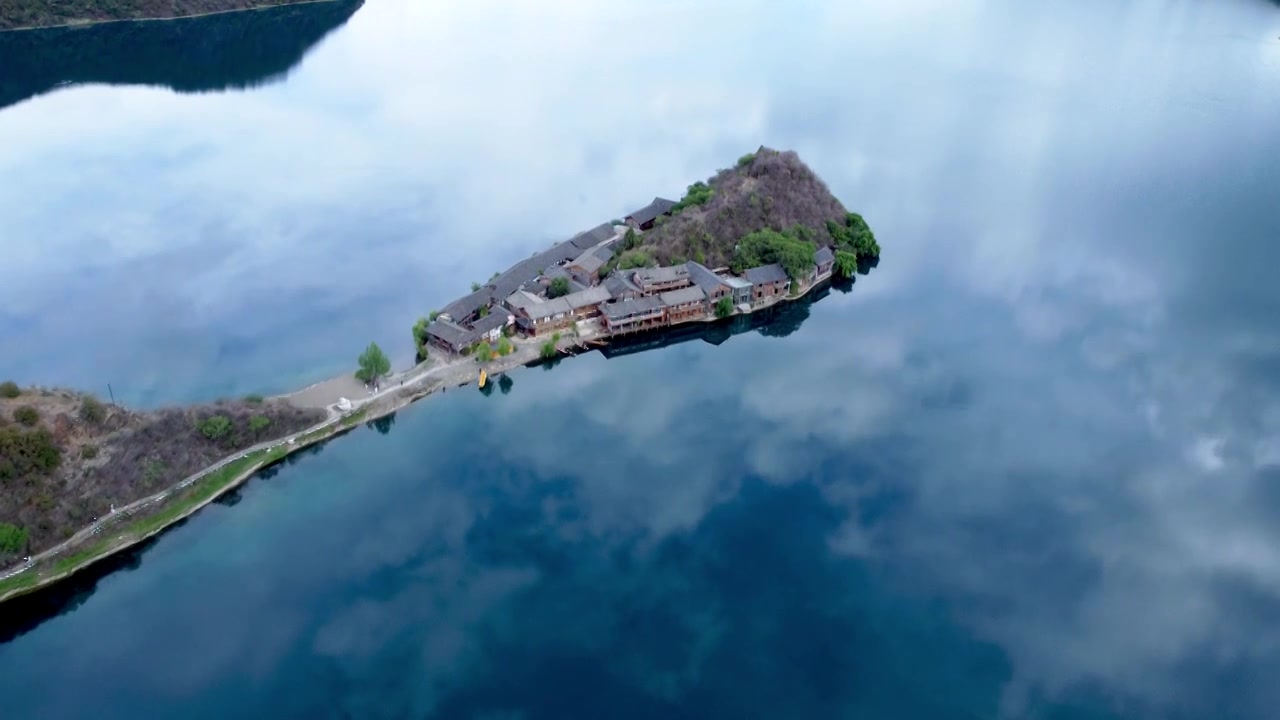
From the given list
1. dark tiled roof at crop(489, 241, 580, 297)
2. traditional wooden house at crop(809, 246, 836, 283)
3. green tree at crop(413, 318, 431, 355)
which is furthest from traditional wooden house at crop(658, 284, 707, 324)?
green tree at crop(413, 318, 431, 355)

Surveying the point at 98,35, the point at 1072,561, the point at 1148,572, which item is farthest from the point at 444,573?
the point at 98,35

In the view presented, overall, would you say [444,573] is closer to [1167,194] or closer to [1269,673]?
[1269,673]

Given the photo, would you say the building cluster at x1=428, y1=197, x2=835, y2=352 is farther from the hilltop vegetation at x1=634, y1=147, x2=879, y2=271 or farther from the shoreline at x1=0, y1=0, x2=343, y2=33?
the shoreline at x1=0, y1=0, x2=343, y2=33

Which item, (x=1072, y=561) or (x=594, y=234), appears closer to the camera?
(x=1072, y=561)

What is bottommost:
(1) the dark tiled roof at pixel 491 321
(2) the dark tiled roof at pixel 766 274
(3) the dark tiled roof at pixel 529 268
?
(2) the dark tiled roof at pixel 766 274

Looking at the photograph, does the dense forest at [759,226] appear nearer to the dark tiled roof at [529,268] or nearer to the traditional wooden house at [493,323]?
the dark tiled roof at [529,268]

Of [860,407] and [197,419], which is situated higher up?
[197,419]

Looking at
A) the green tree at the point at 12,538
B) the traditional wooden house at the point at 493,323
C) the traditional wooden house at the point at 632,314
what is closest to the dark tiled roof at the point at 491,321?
the traditional wooden house at the point at 493,323
